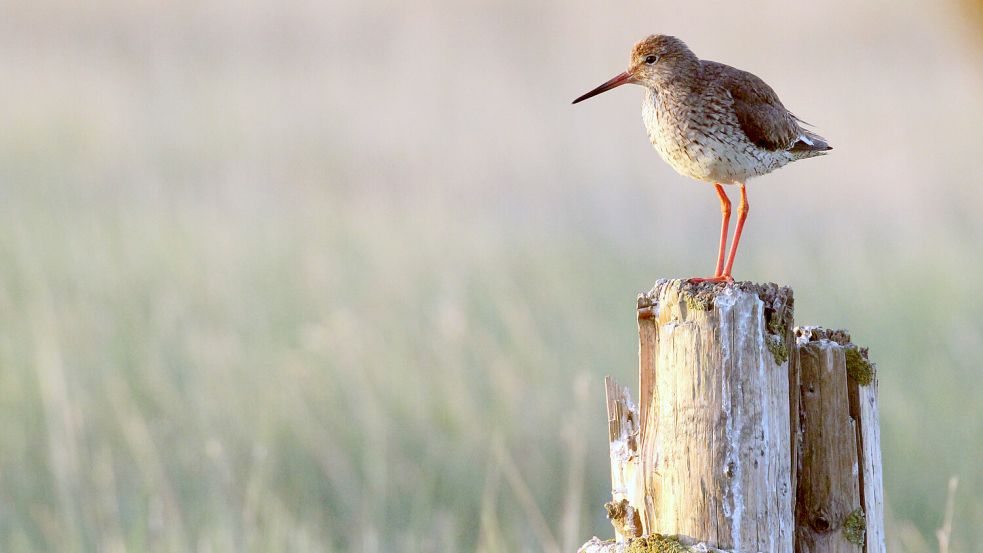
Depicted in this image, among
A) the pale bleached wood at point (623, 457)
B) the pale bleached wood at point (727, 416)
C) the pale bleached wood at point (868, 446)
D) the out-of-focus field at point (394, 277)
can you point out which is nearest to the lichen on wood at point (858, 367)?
the pale bleached wood at point (868, 446)

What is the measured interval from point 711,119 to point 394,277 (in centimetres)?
447

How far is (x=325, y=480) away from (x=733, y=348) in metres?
3.63

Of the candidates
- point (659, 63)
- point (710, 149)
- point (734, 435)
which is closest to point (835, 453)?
point (734, 435)

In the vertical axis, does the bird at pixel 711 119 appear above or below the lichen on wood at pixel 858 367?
above

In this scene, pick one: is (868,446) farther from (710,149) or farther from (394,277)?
(394,277)

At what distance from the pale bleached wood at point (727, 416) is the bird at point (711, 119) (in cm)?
91

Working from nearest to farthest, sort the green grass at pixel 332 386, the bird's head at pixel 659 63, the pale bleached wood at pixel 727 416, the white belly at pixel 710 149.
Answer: the pale bleached wood at pixel 727 416 < the white belly at pixel 710 149 < the bird's head at pixel 659 63 < the green grass at pixel 332 386

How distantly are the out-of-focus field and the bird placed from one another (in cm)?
139

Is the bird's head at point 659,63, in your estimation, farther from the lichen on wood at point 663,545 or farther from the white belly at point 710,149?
the lichen on wood at point 663,545

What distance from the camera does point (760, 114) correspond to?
11.2 ft

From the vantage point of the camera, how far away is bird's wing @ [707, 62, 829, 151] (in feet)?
11.2

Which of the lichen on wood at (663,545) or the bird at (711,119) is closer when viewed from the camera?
the lichen on wood at (663,545)

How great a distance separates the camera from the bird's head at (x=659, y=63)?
350cm

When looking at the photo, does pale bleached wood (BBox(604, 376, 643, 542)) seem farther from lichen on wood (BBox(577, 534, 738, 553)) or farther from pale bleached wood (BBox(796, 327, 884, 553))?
pale bleached wood (BBox(796, 327, 884, 553))
